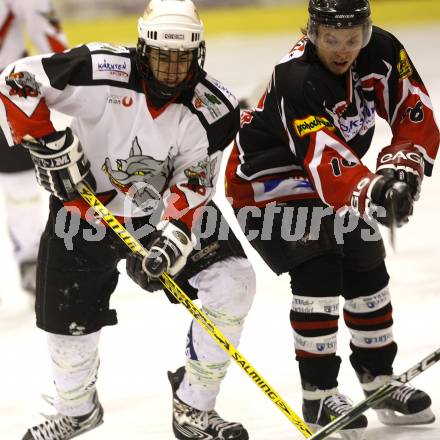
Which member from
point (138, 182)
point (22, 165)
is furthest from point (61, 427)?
point (22, 165)

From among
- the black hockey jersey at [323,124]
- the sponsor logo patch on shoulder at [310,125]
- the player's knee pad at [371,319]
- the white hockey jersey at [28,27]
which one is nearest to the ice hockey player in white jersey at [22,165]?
the white hockey jersey at [28,27]

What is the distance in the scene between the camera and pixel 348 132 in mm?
3072

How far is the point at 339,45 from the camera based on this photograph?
9.50 ft

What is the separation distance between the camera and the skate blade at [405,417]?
3271 millimetres

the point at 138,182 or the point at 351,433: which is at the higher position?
the point at 138,182

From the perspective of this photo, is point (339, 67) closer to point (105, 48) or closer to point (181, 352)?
point (105, 48)

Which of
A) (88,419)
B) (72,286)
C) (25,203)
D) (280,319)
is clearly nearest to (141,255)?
(72,286)

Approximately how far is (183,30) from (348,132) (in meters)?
0.53

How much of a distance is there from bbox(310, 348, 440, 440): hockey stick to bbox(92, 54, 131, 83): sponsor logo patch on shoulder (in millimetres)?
1030

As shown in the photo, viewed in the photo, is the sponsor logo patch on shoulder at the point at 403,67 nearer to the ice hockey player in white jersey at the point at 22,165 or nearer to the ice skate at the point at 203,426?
the ice skate at the point at 203,426

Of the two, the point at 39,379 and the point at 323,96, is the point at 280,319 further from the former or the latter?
the point at 323,96

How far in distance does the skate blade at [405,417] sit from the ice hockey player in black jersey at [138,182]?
0.45 m

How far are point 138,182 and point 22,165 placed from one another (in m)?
1.72

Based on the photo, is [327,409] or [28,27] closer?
[327,409]
